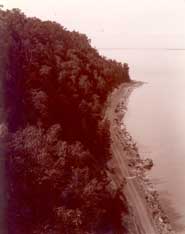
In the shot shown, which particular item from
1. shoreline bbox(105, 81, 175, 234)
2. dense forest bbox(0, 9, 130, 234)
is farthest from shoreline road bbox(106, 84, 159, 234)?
dense forest bbox(0, 9, 130, 234)

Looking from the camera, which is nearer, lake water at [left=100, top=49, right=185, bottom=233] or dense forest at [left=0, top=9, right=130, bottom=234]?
dense forest at [left=0, top=9, right=130, bottom=234]

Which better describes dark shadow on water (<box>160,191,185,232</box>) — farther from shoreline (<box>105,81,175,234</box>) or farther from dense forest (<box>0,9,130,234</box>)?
dense forest (<box>0,9,130,234</box>)

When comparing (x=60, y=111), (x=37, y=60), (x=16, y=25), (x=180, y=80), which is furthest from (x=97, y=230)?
(x=180, y=80)

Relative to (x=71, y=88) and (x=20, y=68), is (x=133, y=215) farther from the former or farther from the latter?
(x=71, y=88)

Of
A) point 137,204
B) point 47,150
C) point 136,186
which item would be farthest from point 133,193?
point 47,150

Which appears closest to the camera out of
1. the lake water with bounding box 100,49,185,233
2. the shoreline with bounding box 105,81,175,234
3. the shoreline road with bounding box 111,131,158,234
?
the shoreline road with bounding box 111,131,158,234
